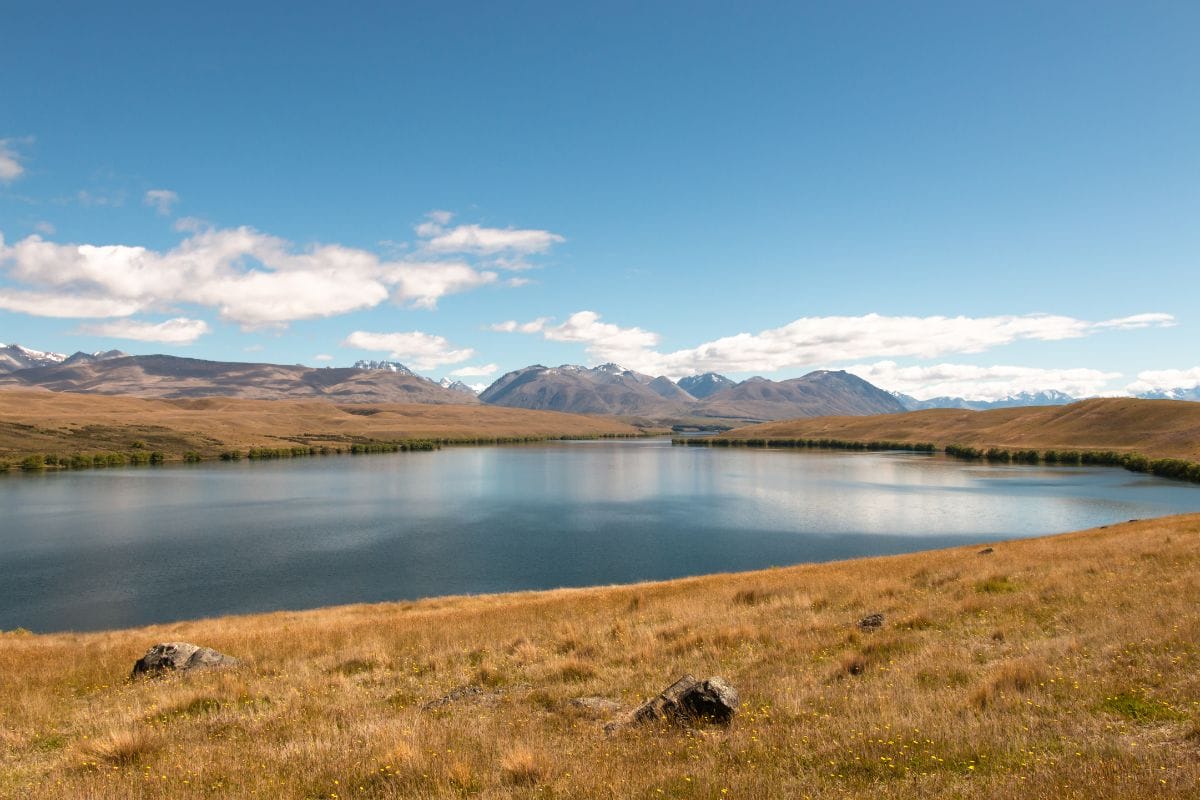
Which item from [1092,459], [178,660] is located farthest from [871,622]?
[1092,459]

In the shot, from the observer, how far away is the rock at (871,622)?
1950cm

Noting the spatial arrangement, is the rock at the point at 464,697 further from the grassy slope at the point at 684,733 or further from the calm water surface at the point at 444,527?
the calm water surface at the point at 444,527

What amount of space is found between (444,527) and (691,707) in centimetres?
6568

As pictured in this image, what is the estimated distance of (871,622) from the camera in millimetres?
20047

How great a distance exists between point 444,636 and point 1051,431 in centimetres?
22496

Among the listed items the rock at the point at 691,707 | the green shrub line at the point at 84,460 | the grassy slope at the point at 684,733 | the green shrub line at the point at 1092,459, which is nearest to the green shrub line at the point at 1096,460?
the green shrub line at the point at 1092,459

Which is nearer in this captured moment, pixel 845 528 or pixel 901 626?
pixel 901 626

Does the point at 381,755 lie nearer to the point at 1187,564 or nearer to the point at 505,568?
the point at 1187,564

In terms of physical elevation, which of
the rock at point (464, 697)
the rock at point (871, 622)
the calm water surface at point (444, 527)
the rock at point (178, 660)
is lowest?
the calm water surface at point (444, 527)

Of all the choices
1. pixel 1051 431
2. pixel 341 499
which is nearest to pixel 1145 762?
pixel 341 499

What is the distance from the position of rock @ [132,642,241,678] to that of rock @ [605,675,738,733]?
13323 millimetres

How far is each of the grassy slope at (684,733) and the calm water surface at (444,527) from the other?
26.6m

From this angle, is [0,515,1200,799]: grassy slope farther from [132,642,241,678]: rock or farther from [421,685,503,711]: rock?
[132,642,241,678]: rock

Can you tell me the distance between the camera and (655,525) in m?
76.0
